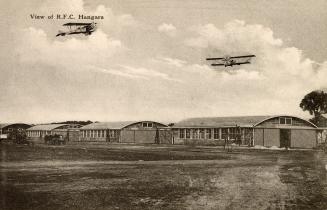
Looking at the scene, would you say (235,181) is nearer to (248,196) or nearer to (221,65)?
(248,196)

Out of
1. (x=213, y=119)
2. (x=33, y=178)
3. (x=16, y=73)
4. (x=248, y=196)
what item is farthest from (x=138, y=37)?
(x=213, y=119)

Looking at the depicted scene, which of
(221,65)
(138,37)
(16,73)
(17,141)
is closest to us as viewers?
(16,73)

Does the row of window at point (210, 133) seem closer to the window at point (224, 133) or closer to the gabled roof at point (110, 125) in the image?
the window at point (224, 133)

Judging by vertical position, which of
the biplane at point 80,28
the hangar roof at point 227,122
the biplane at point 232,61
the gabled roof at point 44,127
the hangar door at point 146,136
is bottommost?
the hangar door at point 146,136

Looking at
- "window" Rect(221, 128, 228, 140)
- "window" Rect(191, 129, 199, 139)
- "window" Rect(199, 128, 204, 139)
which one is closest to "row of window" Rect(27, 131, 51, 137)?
"window" Rect(191, 129, 199, 139)

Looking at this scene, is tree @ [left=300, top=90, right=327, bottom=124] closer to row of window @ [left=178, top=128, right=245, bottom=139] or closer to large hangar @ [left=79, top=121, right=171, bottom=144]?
row of window @ [left=178, top=128, right=245, bottom=139]

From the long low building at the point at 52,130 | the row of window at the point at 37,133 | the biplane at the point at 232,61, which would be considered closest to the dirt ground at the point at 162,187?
the biplane at the point at 232,61

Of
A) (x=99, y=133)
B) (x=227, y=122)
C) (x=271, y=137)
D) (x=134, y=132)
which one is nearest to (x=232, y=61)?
(x=271, y=137)
